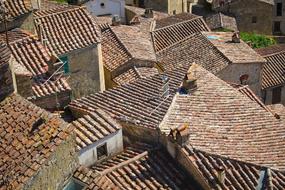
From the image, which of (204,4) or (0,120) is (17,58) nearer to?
(0,120)

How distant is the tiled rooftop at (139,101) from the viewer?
2389 centimetres

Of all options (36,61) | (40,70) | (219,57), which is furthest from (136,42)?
(40,70)

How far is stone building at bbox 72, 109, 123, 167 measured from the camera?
21.7 m

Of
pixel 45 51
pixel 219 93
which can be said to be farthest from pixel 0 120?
pixel 219 93

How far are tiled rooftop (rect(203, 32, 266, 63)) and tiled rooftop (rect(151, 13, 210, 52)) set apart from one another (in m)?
2.28

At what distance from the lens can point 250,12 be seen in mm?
63469

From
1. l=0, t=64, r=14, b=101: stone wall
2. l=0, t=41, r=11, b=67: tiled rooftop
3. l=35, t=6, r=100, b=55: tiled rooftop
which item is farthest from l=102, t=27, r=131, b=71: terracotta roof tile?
l=0, t=64, r=14, b=101: stone wall

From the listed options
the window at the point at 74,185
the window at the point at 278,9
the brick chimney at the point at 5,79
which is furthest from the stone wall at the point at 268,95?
the window at the point at 278,9

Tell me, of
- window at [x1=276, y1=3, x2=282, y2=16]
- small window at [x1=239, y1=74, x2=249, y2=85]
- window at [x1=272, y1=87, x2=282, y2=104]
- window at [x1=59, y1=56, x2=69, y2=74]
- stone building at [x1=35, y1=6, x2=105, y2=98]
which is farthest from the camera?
window at [x1=276, y1=3, x2=282, y2=16]

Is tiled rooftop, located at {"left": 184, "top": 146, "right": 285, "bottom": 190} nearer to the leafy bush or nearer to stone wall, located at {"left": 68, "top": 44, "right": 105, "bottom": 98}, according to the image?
stone wall, located at {"left": 68, "top": 44, "right": 105, "bottom": 98}

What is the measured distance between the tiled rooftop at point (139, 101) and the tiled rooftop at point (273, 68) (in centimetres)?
1622

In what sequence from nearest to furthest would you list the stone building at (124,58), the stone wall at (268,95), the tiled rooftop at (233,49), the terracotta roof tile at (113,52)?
1. the stone building at (124,58)
2. the terracotta roof tile at (113,52)
3. the tiled rooftop at (233,49)
4. the stone wall at (268,95)

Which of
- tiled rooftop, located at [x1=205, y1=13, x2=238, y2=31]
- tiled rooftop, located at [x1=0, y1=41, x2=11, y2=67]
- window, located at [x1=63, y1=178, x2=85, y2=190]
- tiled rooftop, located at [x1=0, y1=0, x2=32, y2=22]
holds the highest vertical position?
tiled rooftop, located at [x1=0, y1=0, x2=32, y2=22]

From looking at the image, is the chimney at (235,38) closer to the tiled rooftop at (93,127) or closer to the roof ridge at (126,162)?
the tiled rooftop at (93,127)
